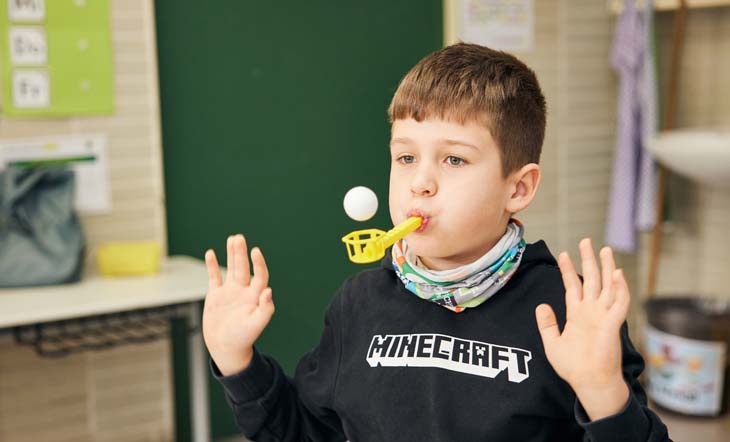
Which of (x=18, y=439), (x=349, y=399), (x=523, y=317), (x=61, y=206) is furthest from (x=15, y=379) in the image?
(x=523, y=317)

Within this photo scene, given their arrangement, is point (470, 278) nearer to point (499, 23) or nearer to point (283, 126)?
point (283, 126)

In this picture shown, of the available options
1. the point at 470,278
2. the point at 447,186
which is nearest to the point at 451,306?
the point at 470,278

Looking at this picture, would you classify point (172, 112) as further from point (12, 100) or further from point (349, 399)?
point (349, 399)

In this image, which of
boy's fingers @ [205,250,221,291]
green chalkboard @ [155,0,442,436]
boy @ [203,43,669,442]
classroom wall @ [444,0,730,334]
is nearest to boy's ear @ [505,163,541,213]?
boy @ [203,43,669,442]

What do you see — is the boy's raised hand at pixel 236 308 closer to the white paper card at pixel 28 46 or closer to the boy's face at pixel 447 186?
the boy's face at pixel 447 186

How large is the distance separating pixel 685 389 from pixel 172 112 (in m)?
1.97

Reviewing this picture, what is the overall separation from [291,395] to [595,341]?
45cm

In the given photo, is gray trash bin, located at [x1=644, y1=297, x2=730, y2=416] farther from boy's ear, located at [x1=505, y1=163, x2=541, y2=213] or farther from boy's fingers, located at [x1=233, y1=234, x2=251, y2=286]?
boy's fingers, located at [x1=233, y1=234, x2=251, y2=286]

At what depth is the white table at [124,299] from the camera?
2.13 m

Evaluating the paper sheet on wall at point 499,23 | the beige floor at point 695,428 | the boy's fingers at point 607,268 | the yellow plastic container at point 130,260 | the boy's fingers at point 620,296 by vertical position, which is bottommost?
the beige floor at point 695,428

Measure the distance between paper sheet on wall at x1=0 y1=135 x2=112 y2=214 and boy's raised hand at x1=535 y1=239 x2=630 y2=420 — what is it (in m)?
2.10

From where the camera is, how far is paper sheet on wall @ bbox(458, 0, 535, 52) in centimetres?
341

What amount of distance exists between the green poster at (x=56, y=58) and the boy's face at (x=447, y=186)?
6.15 ft

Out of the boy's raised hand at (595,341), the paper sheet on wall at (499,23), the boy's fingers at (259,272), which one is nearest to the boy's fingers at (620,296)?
the boy's raised hand at (595,341)
